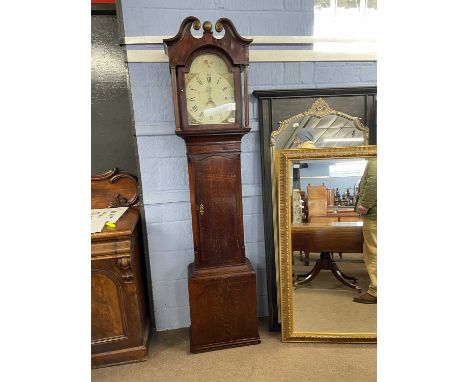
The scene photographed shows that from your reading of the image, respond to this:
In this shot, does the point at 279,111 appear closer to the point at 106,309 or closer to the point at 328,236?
the point at 328,236

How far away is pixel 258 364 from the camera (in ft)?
5.62

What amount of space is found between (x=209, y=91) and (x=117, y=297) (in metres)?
1.19

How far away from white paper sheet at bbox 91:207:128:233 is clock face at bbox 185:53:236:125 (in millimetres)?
708

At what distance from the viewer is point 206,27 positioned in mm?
1474

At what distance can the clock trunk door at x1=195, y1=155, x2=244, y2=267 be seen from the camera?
1673 millimetres

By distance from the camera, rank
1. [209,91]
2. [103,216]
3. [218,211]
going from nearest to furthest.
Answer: [209,91] → [218,211] → [103,216]

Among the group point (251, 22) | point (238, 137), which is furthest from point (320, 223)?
point (251, 22)

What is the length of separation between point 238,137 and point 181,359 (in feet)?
4.19

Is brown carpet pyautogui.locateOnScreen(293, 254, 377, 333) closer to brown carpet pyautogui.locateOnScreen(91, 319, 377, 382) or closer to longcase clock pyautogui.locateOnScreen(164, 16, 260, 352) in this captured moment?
brown carpet pyautogui.locateOnScreen(91, 319, 377, 382)

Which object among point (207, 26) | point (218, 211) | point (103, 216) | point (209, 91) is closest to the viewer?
point (207, 26)

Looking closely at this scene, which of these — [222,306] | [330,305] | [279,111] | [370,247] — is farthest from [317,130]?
[222,306]

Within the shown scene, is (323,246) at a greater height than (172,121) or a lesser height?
lesser

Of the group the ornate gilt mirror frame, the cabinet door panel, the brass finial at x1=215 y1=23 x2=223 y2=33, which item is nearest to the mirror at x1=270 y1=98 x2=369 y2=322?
the ornate gilt mirror frame
